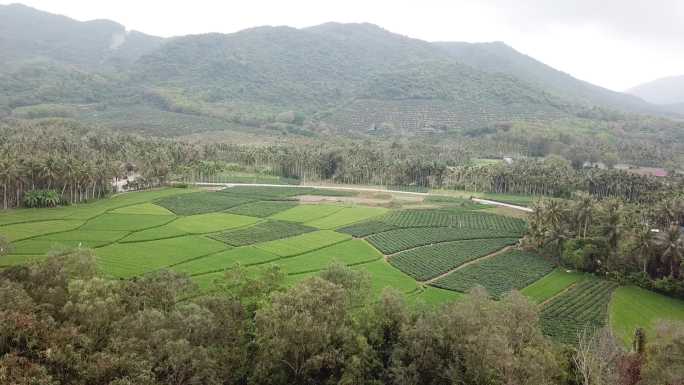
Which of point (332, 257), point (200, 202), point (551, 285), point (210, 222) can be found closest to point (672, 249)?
point (551, 285)

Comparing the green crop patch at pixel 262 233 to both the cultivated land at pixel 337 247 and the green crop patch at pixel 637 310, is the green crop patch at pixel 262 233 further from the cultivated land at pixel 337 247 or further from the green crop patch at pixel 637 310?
the green crop patch at pixel 637 310

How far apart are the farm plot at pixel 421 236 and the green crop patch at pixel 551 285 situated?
17.6 metres

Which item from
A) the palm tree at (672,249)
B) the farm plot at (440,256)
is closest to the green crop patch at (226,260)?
the farm plot at (440,256)

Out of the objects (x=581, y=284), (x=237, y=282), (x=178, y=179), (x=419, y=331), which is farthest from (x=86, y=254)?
(x=178, y=179)

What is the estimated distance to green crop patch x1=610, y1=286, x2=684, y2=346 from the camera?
166 ft

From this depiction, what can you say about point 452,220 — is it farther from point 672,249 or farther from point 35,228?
point 35,228

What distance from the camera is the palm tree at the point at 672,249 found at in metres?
63.2

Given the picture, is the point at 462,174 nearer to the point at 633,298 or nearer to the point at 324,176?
the point at 324,176

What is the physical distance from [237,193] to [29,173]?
42169mm

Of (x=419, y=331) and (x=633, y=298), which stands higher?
(x=419, y=331)

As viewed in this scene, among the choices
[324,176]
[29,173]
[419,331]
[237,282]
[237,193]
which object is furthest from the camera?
[324,176]

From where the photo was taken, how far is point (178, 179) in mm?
134125

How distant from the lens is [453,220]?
314ft

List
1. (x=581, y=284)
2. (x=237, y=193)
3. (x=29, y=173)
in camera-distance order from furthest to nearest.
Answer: (x=237, y=193), (x=29, y=173), (x=581, y=284)
